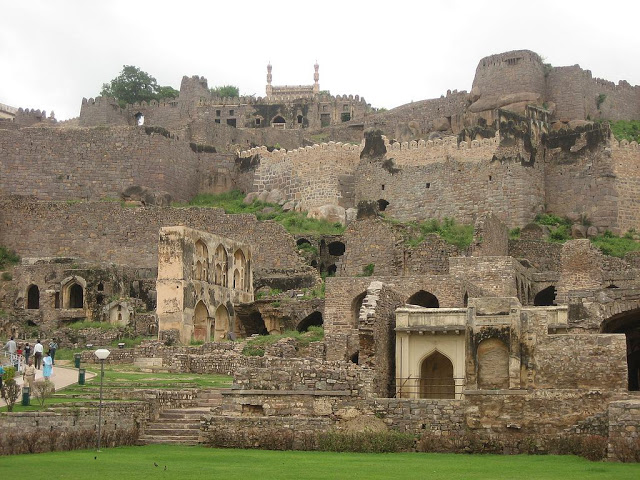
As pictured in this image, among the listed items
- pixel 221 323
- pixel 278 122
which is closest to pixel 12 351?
pixel 221 323

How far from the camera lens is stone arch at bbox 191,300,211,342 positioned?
44938mm

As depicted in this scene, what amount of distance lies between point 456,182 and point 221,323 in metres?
13.1

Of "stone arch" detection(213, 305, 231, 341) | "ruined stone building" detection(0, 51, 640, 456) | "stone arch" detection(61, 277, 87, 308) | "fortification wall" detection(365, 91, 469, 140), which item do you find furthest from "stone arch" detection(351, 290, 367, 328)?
"fortification wall" detection(365, 91, 469, 140)

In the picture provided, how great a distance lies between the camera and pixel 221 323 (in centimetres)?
4662

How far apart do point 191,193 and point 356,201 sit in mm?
11308

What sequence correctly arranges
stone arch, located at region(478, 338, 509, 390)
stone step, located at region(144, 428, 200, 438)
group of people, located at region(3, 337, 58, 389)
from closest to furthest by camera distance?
stone step, located at region(144, 428, 200, 438), stone arch, located at region(478, 338, 509, 390), group of people, located at region(3, 337, 58, 389)

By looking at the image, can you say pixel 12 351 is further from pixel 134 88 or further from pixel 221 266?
pixel 134 88

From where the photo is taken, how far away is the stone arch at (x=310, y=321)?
1720 inches

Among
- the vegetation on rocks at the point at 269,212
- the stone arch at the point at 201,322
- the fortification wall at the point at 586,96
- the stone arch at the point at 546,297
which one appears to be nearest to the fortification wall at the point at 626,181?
the stone arch at the point at 546,297

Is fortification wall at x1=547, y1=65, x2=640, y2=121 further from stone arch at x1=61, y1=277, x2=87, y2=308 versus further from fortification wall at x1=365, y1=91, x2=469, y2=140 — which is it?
stone arch at x1=61, y1=277, x2=87, y2=308

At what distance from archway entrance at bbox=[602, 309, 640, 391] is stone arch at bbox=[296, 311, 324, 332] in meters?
11.1

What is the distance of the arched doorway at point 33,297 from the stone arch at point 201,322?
29.3 ft

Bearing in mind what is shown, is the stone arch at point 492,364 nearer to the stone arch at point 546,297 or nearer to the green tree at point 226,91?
the stone arch at point 546,297

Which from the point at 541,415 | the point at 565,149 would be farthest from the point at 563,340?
the point at 565,149
